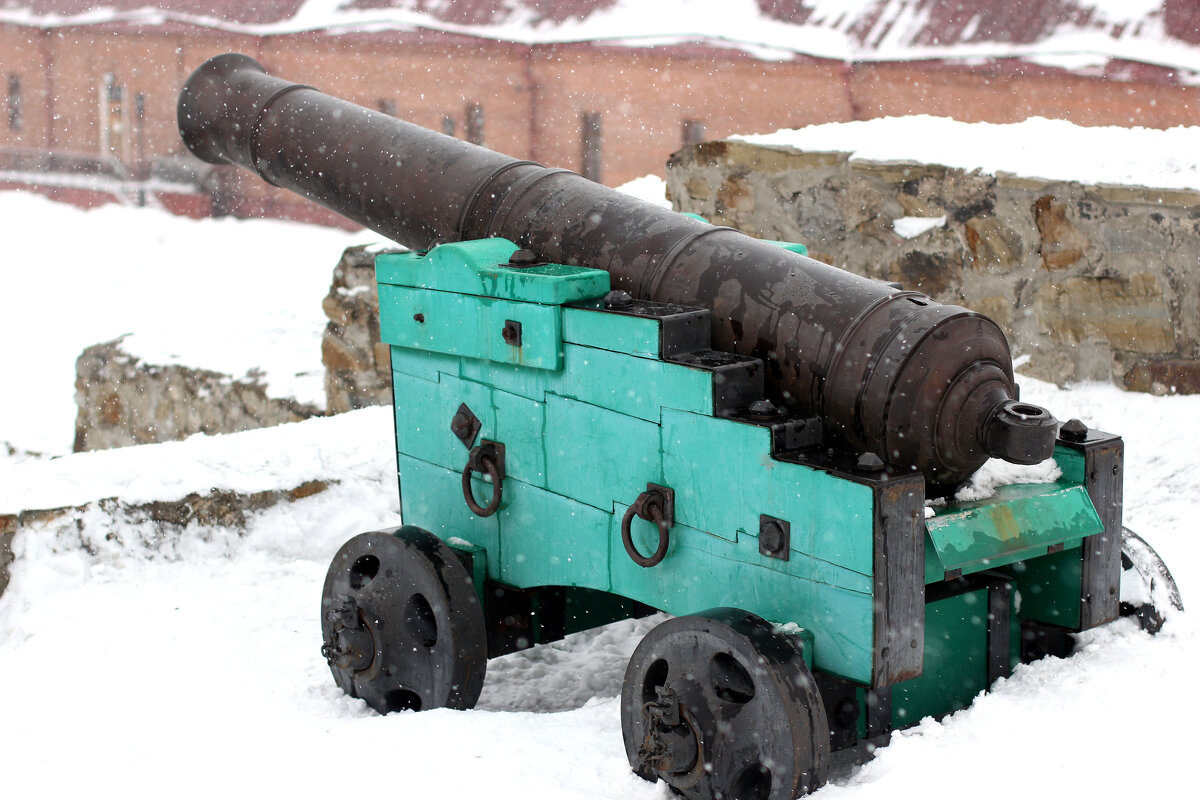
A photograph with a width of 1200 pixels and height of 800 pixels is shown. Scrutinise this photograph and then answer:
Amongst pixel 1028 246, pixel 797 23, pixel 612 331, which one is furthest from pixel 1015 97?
pixel 612 331

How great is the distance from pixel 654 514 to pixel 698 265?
579mm

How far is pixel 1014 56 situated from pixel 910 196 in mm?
7057

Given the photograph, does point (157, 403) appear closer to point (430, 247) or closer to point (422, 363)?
point (430, 247)

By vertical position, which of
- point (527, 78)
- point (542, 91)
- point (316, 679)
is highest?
point (527, 78)

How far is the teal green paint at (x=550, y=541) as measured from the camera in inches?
123

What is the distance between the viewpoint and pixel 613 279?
324 cm

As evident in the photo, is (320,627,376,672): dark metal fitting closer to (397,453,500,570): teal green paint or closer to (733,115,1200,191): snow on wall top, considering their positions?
(397,453,500,570): teal green paint

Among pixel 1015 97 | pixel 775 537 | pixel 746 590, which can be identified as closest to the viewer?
pixel 775 537

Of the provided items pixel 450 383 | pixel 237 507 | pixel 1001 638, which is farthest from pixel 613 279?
pixel 237 507

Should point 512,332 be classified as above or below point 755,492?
A: above

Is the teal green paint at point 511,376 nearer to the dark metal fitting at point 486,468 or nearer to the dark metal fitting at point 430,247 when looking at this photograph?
the dark metal fitting at point 486,468

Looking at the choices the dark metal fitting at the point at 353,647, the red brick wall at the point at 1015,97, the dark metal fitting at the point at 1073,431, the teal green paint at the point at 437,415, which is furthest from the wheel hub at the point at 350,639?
the red brick wall at the point at 1015,97

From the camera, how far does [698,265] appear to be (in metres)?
3.08

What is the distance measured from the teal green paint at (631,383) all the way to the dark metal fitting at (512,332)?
13 cm
